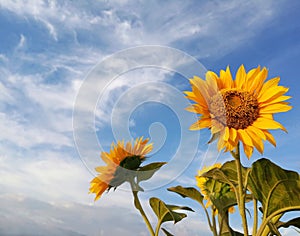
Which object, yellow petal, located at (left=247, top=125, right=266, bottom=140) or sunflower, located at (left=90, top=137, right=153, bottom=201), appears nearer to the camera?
yellow petal, located at (left=247, top=125, right=266, bottom=140)

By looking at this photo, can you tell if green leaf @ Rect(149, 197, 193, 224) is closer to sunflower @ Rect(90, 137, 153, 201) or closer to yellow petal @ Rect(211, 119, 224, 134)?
sunflower @ Rect(90, 137, 153, 201)

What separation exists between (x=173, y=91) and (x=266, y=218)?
41 cm

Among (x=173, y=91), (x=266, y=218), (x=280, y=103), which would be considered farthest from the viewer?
(x=173, y=91)

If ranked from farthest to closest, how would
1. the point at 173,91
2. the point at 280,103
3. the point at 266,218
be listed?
the point at 173,91 < the point at 280,103 < the point at 266,218

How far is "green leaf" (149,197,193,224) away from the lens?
3.24ft

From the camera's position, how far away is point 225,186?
108cm

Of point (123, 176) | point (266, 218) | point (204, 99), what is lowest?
point (266, 218)

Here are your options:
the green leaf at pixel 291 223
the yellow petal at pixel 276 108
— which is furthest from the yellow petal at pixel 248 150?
the green leaf at pixel 291 223

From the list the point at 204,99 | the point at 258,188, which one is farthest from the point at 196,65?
the point at 258,188

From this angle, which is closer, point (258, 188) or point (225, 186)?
point (258, 188)

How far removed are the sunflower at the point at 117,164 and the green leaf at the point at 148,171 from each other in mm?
28

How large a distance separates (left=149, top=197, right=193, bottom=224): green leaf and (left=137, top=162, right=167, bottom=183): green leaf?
68 millimetres

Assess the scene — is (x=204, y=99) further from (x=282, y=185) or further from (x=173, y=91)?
(x=282, y=185)

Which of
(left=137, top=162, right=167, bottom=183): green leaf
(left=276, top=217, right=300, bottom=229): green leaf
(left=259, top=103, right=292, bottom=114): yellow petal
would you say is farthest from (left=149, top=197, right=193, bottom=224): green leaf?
(left=259, top=103, right=292, bottom=114): yellow petal
